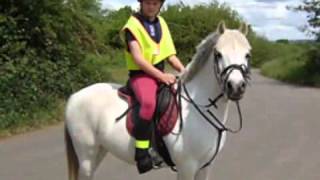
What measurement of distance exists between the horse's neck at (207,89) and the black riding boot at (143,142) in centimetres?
50

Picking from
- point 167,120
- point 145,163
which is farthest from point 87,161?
point 167,120

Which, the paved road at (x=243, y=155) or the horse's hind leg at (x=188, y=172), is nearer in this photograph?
the horse's hind leg at (x=188, y=172)

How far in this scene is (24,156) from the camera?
11.2 metres

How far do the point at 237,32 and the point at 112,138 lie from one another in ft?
5.21

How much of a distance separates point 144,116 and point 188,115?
388mm

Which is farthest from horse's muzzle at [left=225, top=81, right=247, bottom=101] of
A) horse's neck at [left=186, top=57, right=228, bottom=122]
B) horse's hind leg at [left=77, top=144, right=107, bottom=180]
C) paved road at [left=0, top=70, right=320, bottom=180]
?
paved road at [left=0, top=70, right=320, bottom=180]

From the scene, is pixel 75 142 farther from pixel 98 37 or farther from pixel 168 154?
pixel 98 37

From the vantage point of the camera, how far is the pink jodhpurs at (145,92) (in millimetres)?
5688

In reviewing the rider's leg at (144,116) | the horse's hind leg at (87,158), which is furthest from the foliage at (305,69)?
the rider's leg at (144,116)

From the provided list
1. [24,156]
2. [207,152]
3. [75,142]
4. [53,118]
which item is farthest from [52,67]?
[207,152]

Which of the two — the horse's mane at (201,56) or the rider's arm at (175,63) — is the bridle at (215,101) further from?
the rider's arm at (175,63)

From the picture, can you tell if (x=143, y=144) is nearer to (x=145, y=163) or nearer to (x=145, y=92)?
(x=145, y=163)

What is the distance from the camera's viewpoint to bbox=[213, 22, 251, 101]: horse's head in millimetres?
5105

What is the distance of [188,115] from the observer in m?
5.71
